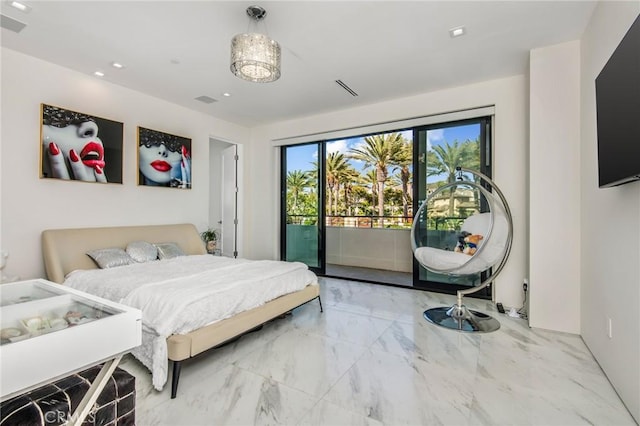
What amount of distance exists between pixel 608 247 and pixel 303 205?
4202mm

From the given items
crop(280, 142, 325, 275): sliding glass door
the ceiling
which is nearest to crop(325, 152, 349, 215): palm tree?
crop(280, 142, 325, 275): sliding glass door

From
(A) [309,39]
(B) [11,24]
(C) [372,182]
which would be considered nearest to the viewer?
(B) [11,24]

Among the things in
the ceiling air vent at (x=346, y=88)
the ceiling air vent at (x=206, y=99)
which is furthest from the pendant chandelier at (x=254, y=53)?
the ceiling air vent at (x=206, y=99)

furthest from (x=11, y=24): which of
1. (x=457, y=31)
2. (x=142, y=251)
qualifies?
(x=457, y=31)

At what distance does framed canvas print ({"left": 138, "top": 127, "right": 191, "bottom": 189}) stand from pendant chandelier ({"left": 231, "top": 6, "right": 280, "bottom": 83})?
250cm

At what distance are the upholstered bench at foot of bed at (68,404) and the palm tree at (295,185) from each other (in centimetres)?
439

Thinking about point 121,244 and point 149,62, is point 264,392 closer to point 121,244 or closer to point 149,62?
point 121,244

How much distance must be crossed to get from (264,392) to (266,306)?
823 millimetres

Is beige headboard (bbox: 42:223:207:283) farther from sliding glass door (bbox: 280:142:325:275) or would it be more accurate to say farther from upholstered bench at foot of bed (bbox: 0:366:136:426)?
upholstered bench at foot of bed (bbox: 0:366:136:426)

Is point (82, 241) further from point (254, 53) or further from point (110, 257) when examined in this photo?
point (254, 53)

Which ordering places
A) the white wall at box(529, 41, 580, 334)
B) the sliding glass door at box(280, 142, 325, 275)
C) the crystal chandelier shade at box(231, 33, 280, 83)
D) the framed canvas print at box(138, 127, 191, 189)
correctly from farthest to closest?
the sliding glass door at box(280, 142, 325, 275) < the framed canvas print at box(138, 127, 191, 189) < the white wall at box(529, 41, 580, 334) < the crystal chandelier shade at box(231, 33, 280, 83)

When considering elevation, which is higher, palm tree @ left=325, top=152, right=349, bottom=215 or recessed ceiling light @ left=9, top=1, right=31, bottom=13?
recessed ceiling light @ left=9, top=1, right=31, bottom=13

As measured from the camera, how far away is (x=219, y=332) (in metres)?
Result: 2.26

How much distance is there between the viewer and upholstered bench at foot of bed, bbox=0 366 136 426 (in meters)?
1.11
